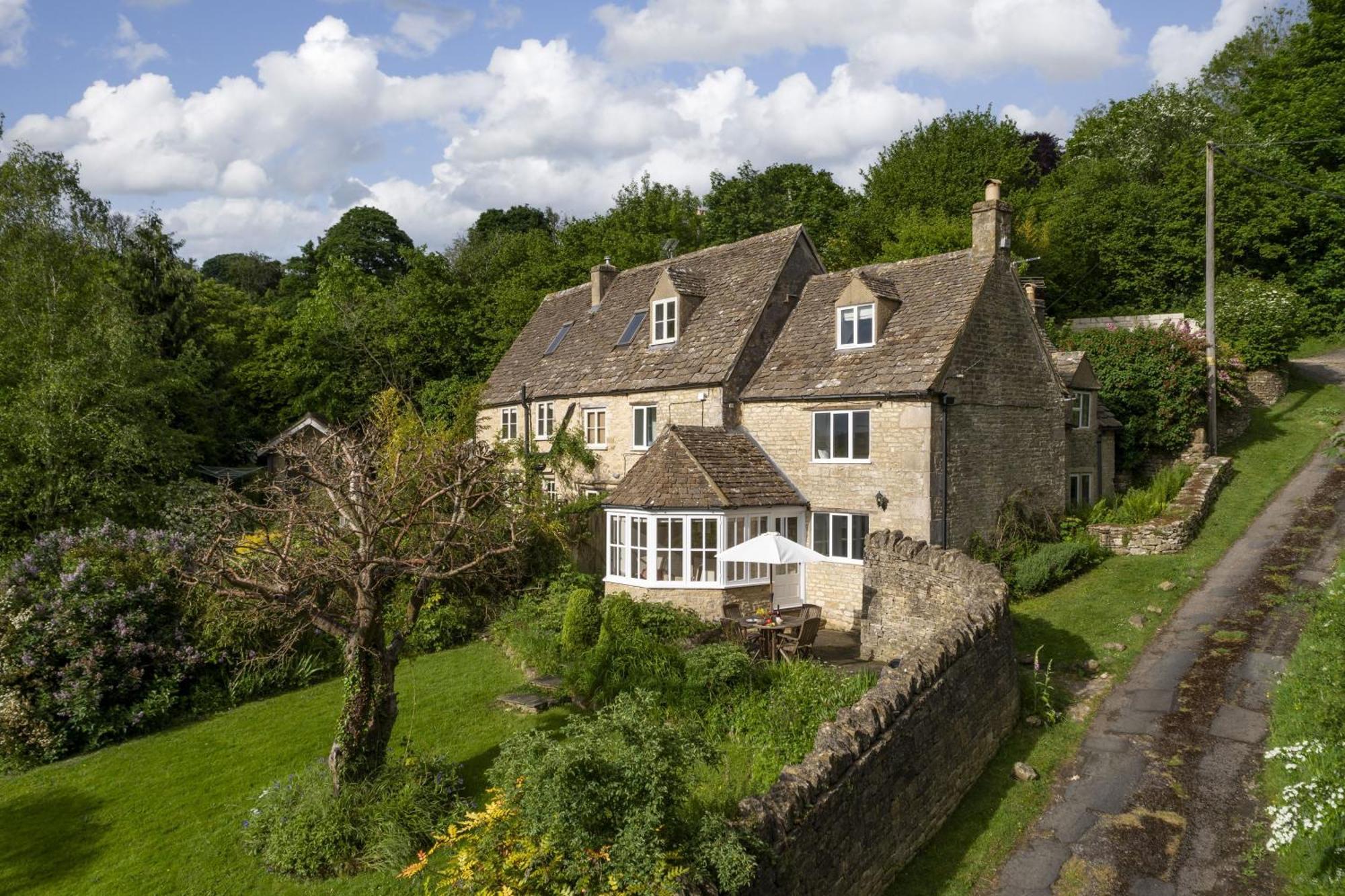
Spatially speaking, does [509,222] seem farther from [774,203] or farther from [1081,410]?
[1081,410]

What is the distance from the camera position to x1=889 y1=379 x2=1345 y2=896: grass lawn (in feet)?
34.1

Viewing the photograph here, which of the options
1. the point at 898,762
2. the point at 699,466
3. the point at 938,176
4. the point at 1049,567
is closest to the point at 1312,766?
the point at 898,762

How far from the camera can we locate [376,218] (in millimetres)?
70625

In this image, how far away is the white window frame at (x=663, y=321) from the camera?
2546 centimetres

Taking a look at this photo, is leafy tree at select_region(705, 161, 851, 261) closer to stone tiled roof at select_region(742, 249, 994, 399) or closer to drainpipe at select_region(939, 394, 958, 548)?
stone tiled roof at select_region(742, 249, 994, 399)

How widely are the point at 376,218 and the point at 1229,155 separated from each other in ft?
206

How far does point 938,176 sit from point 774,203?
9.90 m

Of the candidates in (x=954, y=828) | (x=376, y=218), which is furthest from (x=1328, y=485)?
(x=376, y=218)

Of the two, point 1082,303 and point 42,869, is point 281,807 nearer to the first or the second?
point 42,869

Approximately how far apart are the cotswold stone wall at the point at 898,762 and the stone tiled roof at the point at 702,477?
611 centimetres

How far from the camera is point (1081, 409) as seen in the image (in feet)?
84.7

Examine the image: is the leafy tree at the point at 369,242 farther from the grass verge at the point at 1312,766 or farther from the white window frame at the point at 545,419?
the grass verge at the point at 1312,766

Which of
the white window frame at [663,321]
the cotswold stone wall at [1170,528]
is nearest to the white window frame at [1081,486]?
the cotswold stone wall at [1170,528]

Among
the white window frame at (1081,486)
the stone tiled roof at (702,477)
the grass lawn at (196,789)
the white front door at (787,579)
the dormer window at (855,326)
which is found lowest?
the grass lawn at (196,789)
